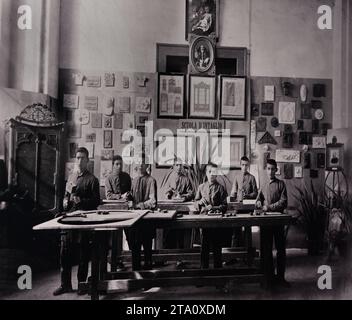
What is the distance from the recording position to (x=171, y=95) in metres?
2.89

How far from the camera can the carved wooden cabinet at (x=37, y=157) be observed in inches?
108

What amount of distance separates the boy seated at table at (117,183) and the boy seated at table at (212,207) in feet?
1.82

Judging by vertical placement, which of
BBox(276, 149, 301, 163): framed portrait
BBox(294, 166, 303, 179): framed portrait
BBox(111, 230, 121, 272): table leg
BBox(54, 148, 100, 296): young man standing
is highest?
BBox(276, 149, 301, 163): framed portrait

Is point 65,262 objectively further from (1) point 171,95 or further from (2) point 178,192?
(1) point 171,95

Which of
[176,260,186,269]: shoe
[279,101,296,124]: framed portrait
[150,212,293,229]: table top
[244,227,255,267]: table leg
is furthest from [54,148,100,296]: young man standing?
[279,101,296,124]: framed portrait

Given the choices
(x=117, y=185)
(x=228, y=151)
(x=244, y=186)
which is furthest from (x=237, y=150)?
(x=117, y=185)

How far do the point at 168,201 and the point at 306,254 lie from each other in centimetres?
115

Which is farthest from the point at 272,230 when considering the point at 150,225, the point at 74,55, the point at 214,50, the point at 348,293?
the point at 74,55

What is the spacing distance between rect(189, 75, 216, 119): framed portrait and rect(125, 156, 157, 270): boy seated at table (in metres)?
0.56

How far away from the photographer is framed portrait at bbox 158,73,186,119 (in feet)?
9.40

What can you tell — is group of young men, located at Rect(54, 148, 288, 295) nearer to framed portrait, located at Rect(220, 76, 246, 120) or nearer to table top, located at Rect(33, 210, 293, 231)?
table top, located at Rect(33, 210, 293, 231)

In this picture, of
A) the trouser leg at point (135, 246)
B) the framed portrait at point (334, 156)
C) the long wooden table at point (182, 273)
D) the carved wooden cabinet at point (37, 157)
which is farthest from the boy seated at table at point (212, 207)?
the carved wooden cabinet at point (37, 157)

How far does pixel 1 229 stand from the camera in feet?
8.85

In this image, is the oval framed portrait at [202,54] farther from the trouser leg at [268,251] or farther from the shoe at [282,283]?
the shoe at [282,283]
